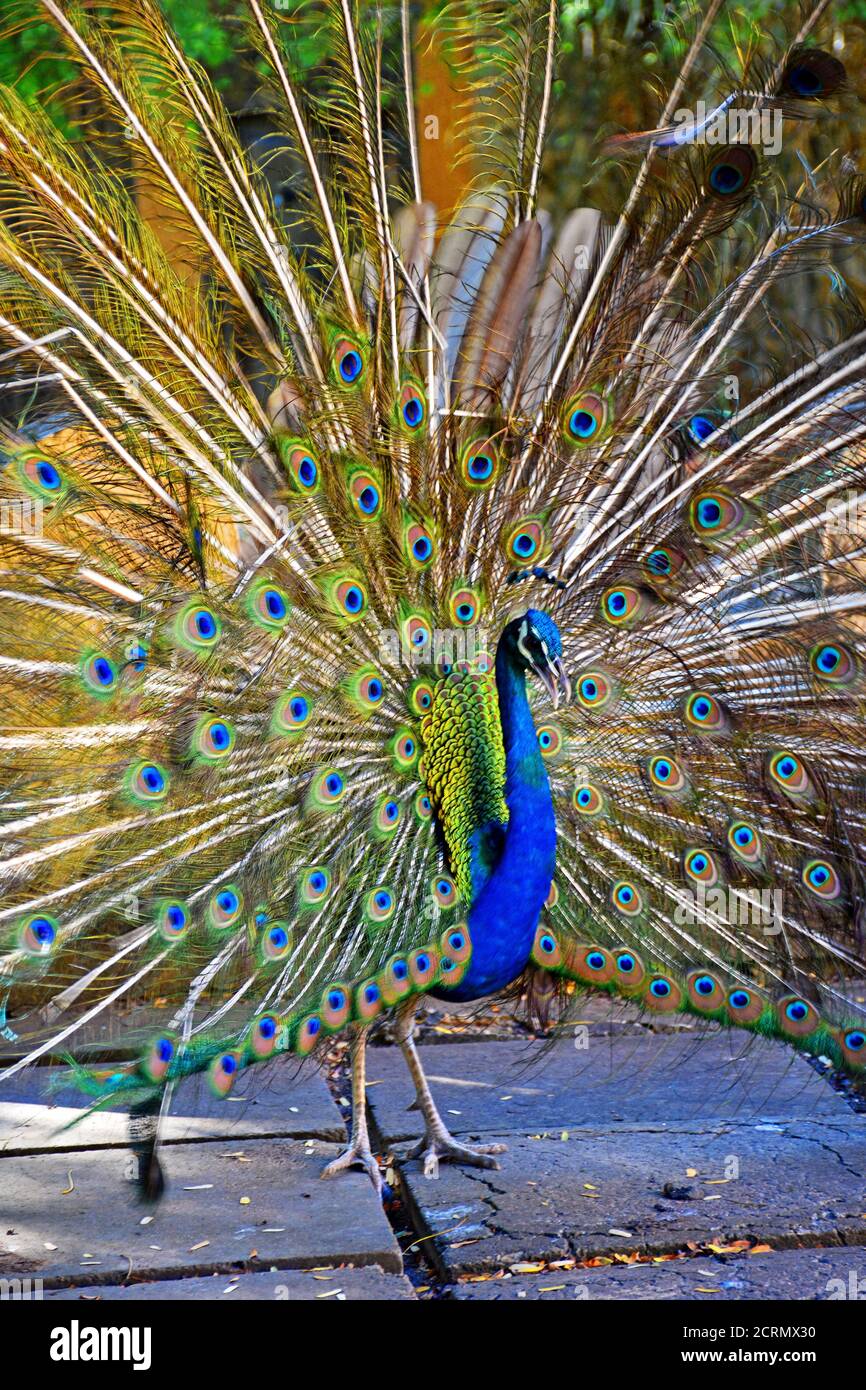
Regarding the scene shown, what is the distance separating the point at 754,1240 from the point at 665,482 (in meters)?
1.76

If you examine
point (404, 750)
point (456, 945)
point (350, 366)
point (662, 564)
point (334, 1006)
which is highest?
point (350, 366)

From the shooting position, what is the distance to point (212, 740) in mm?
3029

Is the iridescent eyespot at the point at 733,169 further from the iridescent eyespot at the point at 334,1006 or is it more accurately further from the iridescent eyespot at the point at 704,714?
the iridescent eyespot at the point at 334,1006

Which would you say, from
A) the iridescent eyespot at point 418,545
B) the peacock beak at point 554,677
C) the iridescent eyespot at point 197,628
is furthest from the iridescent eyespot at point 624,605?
the iridescent eyespot at point 197,628

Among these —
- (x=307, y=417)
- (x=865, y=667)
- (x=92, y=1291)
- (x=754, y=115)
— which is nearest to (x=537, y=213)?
(x=754, y=115)

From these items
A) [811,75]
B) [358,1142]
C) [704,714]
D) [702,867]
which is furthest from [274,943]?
[811,75]

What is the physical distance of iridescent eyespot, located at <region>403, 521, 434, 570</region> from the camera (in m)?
3.21

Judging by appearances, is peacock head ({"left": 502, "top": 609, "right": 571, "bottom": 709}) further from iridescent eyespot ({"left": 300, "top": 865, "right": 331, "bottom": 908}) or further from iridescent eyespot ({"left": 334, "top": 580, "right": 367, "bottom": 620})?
iridescent eyespot ({"left": 300, "top": 865, "right": 331, "bottom": 908})

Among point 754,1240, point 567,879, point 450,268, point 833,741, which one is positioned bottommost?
point 754,1240

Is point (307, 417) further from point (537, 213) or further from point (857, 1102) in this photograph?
point (857, 1102)

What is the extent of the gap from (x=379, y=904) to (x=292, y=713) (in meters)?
0.47

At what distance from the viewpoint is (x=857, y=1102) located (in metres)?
3.99

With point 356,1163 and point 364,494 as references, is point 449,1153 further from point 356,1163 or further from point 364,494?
point 364,494

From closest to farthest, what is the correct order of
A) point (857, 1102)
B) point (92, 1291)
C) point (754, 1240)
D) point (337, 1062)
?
point (92, 1291), point (754, 1240), point (857, 1102), point (337, 1062)
